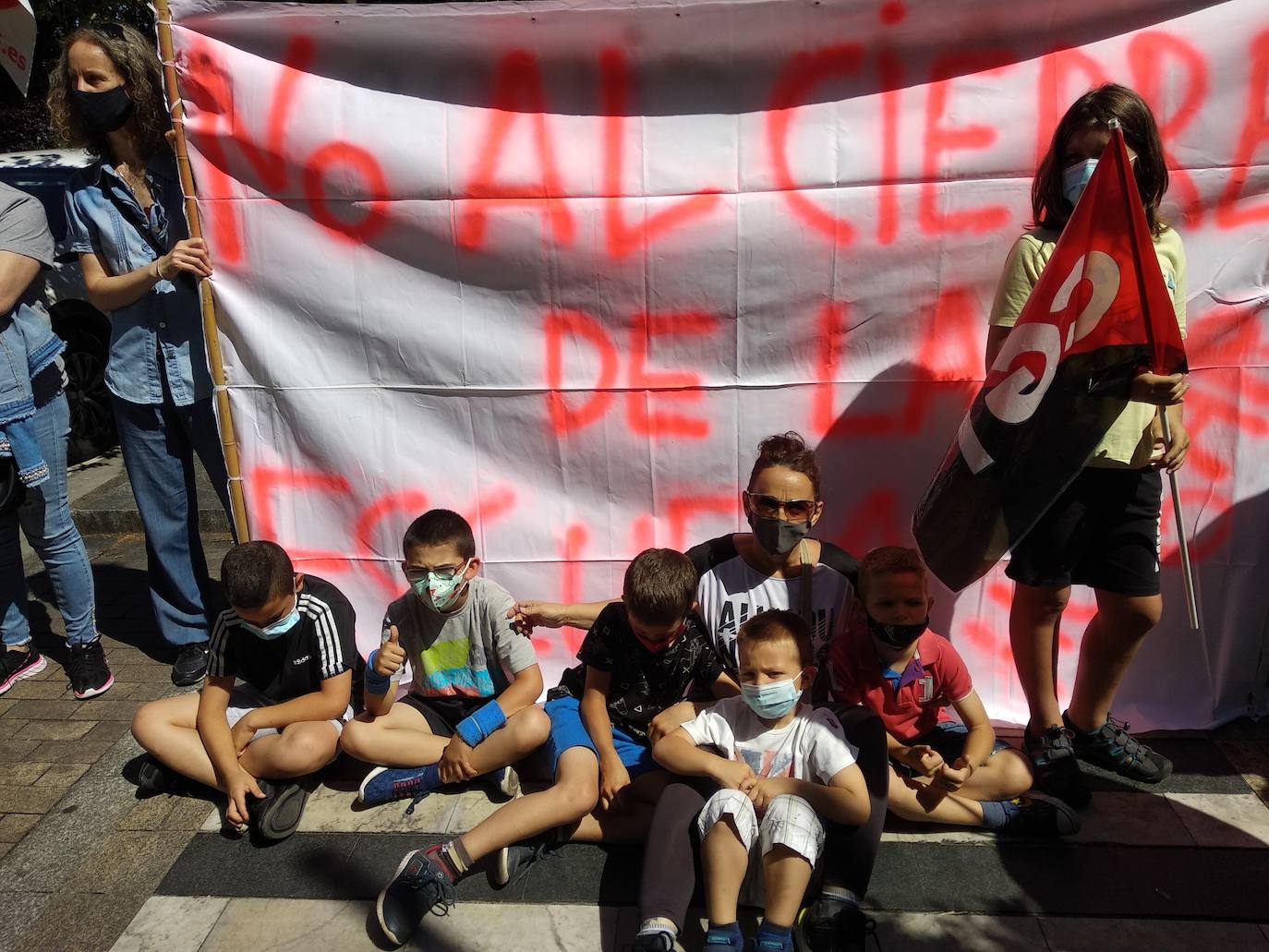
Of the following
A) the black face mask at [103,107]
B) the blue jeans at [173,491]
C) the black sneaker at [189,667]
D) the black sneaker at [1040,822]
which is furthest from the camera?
the black sneaker at [189,667]

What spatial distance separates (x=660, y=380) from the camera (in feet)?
10.4

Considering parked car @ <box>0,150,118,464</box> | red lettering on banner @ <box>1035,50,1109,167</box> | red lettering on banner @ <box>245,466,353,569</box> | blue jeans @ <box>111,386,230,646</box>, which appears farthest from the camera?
parked car @ <box>0,150,118,464</box>

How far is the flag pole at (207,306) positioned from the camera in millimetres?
3035

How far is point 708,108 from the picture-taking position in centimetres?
298

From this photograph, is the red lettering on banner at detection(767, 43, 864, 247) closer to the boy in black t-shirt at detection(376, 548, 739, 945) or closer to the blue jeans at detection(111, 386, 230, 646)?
the boy in black t-shirt at detection(376, 548, 739, 945)

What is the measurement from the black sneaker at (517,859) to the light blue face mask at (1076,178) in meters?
2.27

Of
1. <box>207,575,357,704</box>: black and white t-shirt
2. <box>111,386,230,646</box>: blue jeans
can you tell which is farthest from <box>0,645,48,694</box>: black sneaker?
<box>207,575,357,704</box>: black and white t-shirt

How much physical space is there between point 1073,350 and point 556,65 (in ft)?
5.75

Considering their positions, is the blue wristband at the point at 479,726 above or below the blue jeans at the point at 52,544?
below

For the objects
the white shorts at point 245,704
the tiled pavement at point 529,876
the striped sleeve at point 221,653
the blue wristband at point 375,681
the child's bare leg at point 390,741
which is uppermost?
the striped sleeve at point 221,653

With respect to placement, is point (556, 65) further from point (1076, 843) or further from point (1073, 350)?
point (1076, 843)

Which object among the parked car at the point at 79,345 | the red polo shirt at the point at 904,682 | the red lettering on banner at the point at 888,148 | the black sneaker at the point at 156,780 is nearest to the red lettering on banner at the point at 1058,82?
the red lettering on banner at the point at 888,148

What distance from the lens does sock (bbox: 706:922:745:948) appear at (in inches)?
87.4

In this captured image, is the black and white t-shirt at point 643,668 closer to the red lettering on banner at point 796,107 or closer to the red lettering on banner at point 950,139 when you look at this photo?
the red lettering on banner at point 796,107
